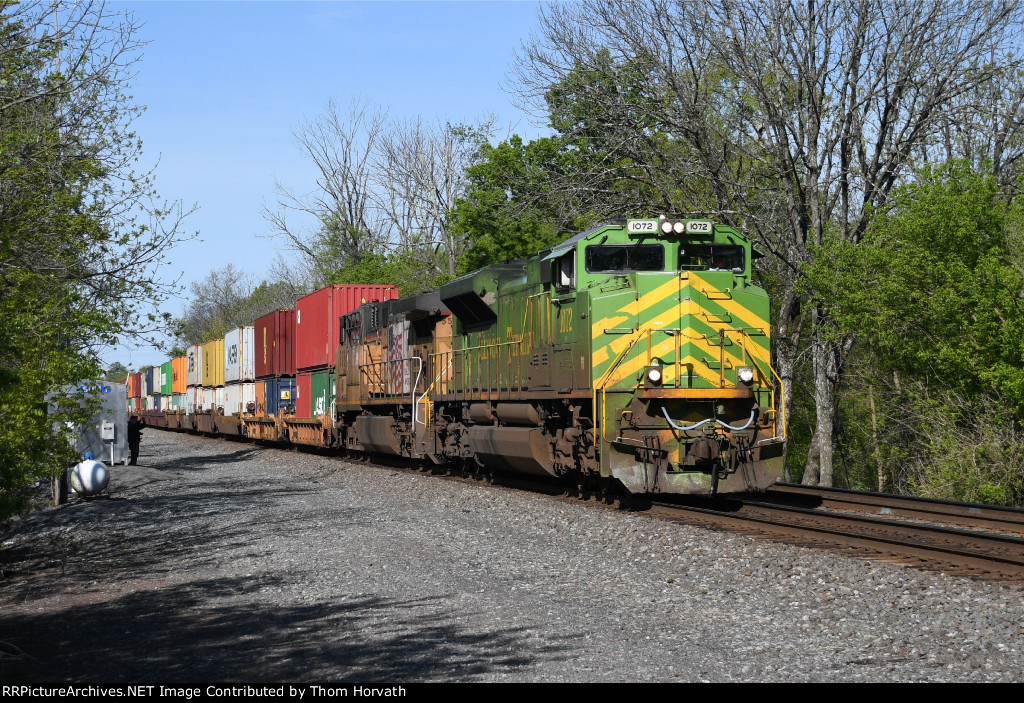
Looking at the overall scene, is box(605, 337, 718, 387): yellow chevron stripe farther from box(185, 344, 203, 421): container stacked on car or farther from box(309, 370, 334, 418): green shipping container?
box(185, 344, 203, 421): container stacked on car

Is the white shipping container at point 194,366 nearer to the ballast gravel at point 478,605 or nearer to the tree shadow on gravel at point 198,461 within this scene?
the tree shadow on gravel at point 198,461

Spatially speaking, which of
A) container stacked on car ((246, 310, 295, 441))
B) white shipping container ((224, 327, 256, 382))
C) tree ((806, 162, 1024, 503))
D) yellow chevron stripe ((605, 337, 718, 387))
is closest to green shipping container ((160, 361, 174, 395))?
white shipping container ((224, 327, 256, 382))

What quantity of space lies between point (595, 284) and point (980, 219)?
27.5 feet

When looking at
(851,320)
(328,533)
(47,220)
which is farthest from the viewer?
(851,320)

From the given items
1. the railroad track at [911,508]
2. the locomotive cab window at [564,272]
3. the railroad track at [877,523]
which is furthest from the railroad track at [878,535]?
the locomotive cab window at [564,272]

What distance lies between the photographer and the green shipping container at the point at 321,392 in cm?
2623

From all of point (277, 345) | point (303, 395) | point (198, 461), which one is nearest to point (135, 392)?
point (277, 345)

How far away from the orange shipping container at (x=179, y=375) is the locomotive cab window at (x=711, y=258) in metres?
37.9

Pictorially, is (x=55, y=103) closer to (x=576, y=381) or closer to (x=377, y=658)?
(x=576, y=381)

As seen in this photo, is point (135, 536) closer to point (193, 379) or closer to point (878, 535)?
point (878, 535)

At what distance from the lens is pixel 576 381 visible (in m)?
12.8

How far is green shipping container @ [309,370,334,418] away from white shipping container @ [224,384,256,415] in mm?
6071

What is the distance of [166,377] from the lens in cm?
5419

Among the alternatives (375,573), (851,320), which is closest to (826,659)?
(375,573)
